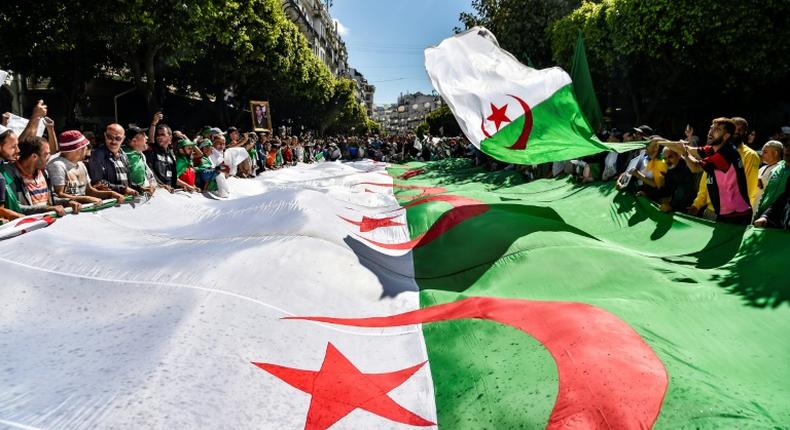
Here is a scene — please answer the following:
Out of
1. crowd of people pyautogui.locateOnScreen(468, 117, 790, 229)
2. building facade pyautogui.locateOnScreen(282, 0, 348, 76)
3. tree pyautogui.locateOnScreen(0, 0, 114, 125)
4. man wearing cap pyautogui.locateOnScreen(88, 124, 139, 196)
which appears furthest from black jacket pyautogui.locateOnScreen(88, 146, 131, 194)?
building facade pyautogui.locateOnScreen(282, 0, 348, 76)

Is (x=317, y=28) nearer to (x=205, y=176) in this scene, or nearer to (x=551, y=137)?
(x=205, y=176)

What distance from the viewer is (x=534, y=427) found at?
2.21 meters

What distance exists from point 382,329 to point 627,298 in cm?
178

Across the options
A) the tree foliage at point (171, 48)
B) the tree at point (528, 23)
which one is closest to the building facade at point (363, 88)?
the tree foliage at point (171, 48)

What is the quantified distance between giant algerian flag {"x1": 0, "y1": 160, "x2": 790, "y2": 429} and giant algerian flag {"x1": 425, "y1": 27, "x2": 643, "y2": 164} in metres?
1.45

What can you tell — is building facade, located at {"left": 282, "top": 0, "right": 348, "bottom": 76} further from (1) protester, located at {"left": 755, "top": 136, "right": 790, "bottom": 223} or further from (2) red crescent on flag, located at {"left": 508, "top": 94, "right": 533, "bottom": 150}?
(1) protester, located at {"left": 755, "top": 136, "right": 790, "bottom": 223}

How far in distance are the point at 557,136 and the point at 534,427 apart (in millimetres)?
4821

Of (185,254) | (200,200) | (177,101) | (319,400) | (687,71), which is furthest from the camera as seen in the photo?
(177,101)

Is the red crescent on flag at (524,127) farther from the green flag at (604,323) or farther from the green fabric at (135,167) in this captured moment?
the green fabric at (135,167)

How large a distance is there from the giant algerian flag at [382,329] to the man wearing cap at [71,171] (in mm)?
437

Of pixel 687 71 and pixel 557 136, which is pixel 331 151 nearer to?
pixel 687 71

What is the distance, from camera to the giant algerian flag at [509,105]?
247 inches

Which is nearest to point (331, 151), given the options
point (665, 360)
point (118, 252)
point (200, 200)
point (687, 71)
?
point (687, 71)

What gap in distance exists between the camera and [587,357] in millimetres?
2582
